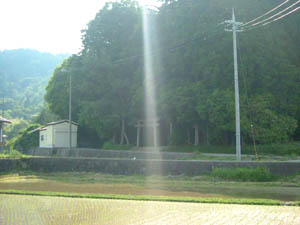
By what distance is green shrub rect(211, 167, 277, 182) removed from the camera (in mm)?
17306

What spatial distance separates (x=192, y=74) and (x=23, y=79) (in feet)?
426

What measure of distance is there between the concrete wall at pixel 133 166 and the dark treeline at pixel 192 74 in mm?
10273

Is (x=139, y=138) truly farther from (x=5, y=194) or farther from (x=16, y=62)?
(x=16, y=62)

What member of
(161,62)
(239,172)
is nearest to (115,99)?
(161,62)

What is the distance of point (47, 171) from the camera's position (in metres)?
25.3

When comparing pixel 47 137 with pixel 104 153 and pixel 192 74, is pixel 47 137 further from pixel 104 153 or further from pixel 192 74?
pixel 192 74

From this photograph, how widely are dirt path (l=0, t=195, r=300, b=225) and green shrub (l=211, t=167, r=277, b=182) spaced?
7204mm

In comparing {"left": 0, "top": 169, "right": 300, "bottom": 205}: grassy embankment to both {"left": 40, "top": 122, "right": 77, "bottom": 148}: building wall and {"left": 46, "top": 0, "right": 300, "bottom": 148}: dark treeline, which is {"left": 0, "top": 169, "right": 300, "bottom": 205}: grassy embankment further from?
{"left": 40, "top": 122, "right": 77, "bottom": 148}: building wall

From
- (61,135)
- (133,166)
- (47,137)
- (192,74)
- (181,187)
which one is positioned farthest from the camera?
(47,137)

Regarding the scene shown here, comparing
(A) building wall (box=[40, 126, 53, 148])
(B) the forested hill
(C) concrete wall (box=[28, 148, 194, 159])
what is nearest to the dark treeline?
(A) building wall (box=[40, 126, 53, 148])

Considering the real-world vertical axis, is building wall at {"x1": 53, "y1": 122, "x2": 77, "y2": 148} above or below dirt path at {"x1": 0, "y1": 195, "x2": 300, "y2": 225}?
above

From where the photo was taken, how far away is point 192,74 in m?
36.1

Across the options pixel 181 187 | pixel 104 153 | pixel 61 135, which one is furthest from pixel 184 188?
pixel 61 135

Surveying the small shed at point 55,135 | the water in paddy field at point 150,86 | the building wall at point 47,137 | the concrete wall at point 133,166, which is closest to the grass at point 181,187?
Result: the concrete wall at point 133,166
